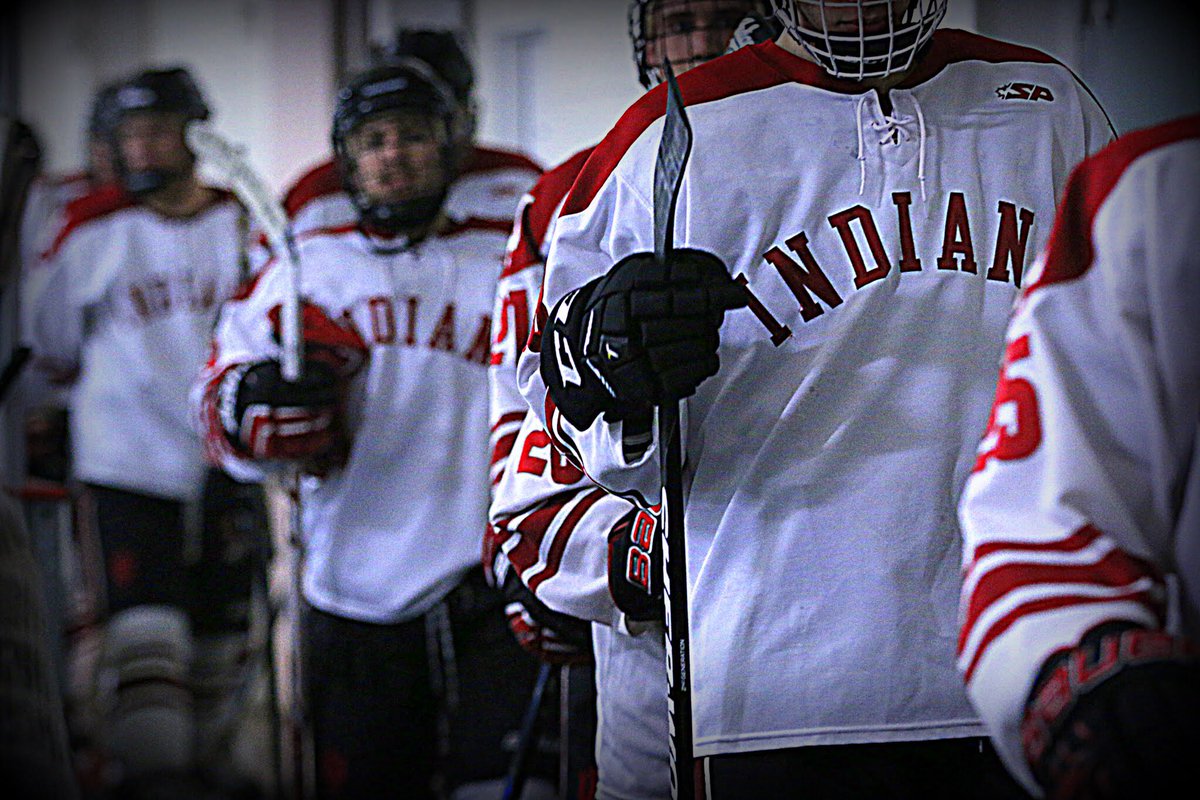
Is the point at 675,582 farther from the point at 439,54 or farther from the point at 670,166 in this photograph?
the point at 439,54

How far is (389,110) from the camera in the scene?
2443 mm

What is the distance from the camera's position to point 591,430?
1.39 m

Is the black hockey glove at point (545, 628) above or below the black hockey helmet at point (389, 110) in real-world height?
below

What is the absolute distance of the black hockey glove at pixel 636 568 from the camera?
1.53 m

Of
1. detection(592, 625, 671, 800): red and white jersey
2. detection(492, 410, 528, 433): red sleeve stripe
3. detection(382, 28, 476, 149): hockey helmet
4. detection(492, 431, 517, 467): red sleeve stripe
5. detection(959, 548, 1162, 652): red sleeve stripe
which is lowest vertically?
detection(592, 625, 671, 800): red and white jersey

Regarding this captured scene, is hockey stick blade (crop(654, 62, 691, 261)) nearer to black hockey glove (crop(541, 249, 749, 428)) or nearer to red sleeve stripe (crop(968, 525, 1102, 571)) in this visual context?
Result: black hockey glove (crop(541, 249, 749, 428))

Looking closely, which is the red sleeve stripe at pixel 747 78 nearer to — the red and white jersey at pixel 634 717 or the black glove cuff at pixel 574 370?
the black glove cuff at pixel 574 370

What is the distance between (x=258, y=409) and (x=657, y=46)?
85 cm

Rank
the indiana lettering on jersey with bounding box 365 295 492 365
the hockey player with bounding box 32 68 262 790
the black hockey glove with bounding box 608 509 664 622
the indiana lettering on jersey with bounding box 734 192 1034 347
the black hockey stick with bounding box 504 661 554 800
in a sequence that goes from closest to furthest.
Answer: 1. the indiana lettering on jersey with bounding box 734 192 1034 347
2. the black hockey glove with bounding box 608 509 664 622
3. the black hockey stick with bounding box 504 661 554 800
4. the indiana lettering on jersey with bounding box 365 295 492 365
5. the hockey player with bounding box 32 68 262 790

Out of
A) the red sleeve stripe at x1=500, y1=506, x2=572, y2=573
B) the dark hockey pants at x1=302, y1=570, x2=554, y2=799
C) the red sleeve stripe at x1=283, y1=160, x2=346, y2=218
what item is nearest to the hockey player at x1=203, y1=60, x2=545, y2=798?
the dark hockey pants at x1=302, y1=570, x2=554, y2=799

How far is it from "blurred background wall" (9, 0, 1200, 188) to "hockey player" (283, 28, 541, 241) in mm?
456

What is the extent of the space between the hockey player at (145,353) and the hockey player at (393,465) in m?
0.97

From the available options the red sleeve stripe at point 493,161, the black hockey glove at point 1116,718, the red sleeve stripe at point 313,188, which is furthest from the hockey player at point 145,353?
the black hockey glove at point 1116,718

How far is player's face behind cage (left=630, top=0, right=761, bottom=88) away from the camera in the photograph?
1878 mm
